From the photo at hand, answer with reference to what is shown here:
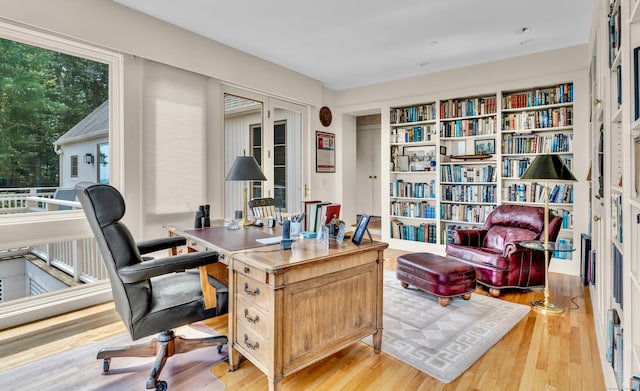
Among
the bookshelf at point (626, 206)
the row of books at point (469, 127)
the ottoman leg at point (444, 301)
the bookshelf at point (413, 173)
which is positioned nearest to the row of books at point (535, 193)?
the row of books at point (469, 127)

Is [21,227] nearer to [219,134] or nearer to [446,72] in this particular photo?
[219,134]

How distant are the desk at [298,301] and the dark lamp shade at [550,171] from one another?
5.83 feet

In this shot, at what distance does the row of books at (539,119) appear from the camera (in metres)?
4.16

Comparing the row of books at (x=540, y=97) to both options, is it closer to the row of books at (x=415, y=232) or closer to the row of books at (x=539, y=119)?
the row of books at (x=539, y=119)

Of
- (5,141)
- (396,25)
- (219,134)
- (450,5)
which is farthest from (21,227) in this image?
(450,5)

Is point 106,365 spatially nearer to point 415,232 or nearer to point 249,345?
point 249,345

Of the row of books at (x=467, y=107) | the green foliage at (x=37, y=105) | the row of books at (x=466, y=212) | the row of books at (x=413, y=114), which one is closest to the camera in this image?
the green foliage at (x=37, y=105)

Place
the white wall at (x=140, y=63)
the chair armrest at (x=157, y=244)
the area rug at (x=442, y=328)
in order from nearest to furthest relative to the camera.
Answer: the area rug at (x=442, y=328) → the chair armrest at (x=157, y=244) → the white wall at (x=140, y=63)

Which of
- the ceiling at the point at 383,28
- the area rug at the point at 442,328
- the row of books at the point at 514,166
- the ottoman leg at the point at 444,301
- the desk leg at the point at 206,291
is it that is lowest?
the area rug at the point at 442,328

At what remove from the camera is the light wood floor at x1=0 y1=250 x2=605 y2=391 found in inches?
Result: 74.7

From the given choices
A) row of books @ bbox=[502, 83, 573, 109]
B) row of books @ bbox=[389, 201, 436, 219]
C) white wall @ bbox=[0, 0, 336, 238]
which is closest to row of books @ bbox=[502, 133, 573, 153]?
row of books @ bbox=[502, 83, 573, 109]

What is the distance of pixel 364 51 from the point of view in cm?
429

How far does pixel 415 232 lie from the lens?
5359 millimetres

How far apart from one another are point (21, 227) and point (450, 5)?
411 centimetres
